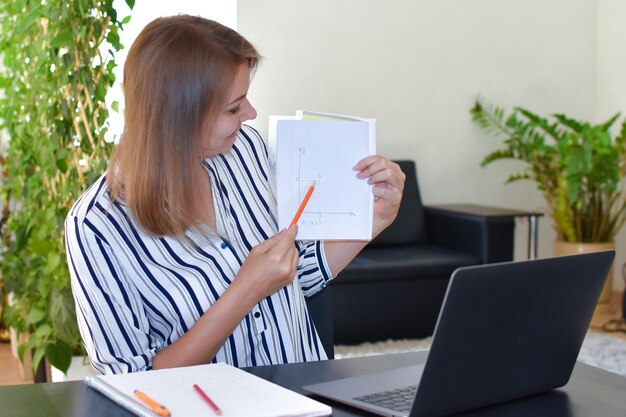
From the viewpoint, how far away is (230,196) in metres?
1.69

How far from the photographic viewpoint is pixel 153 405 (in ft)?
3.44

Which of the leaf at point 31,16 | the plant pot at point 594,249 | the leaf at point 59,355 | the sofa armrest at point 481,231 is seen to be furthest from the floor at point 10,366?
the leaf at point 31,16

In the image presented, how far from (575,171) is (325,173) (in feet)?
11.0

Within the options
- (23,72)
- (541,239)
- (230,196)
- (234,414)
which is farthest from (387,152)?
(234,414)

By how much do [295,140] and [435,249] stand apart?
315 centimetres

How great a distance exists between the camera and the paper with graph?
1489 mm

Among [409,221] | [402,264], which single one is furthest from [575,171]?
[402,264]

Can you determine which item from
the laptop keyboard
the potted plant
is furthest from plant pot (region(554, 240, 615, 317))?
the laptop keyboard

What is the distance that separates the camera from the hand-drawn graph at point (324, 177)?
1.49 metres

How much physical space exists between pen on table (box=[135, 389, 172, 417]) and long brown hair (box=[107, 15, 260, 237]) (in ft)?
1.42

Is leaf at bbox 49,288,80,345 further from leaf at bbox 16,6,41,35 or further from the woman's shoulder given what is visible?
the woman's shoulder

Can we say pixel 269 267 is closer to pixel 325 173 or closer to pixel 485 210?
pixel 325 173

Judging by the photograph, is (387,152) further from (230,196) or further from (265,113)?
(230,196)

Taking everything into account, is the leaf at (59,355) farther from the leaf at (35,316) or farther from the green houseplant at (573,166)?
the green houseplant at (573,166)
